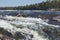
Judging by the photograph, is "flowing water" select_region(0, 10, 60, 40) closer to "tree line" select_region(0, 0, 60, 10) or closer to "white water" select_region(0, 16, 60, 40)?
"white water" select_region(0, 16, 60, 40)

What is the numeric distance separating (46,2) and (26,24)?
0.61m

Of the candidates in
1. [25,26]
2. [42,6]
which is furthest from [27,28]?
[42,6]

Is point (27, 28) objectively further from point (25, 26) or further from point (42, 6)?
point (42, 6)

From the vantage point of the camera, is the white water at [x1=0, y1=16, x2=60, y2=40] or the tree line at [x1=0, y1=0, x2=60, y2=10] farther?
the tree line at [x1=0, y1=0, x2=60, y2=10]

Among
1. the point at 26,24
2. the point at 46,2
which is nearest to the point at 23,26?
the point at 26,24

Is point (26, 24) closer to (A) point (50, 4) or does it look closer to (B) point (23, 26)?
(B) point (23, 26)

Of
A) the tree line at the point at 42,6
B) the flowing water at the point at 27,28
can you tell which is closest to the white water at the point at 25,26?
the flowing water at the point at 27,28

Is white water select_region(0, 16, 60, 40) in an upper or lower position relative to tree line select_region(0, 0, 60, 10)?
lower

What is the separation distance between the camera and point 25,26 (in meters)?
3.24

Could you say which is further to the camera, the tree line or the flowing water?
the tree line

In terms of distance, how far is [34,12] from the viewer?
3.30 meters

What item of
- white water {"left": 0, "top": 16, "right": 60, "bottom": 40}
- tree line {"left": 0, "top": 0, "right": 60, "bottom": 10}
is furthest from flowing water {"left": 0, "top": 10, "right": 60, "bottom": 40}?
tree line {"left": 0, "top": 0, "right": 60, "bottom": 10}

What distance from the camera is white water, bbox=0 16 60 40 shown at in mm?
3129

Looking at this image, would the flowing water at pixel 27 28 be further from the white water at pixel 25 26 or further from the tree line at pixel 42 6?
the tree line at pixel 42 6
